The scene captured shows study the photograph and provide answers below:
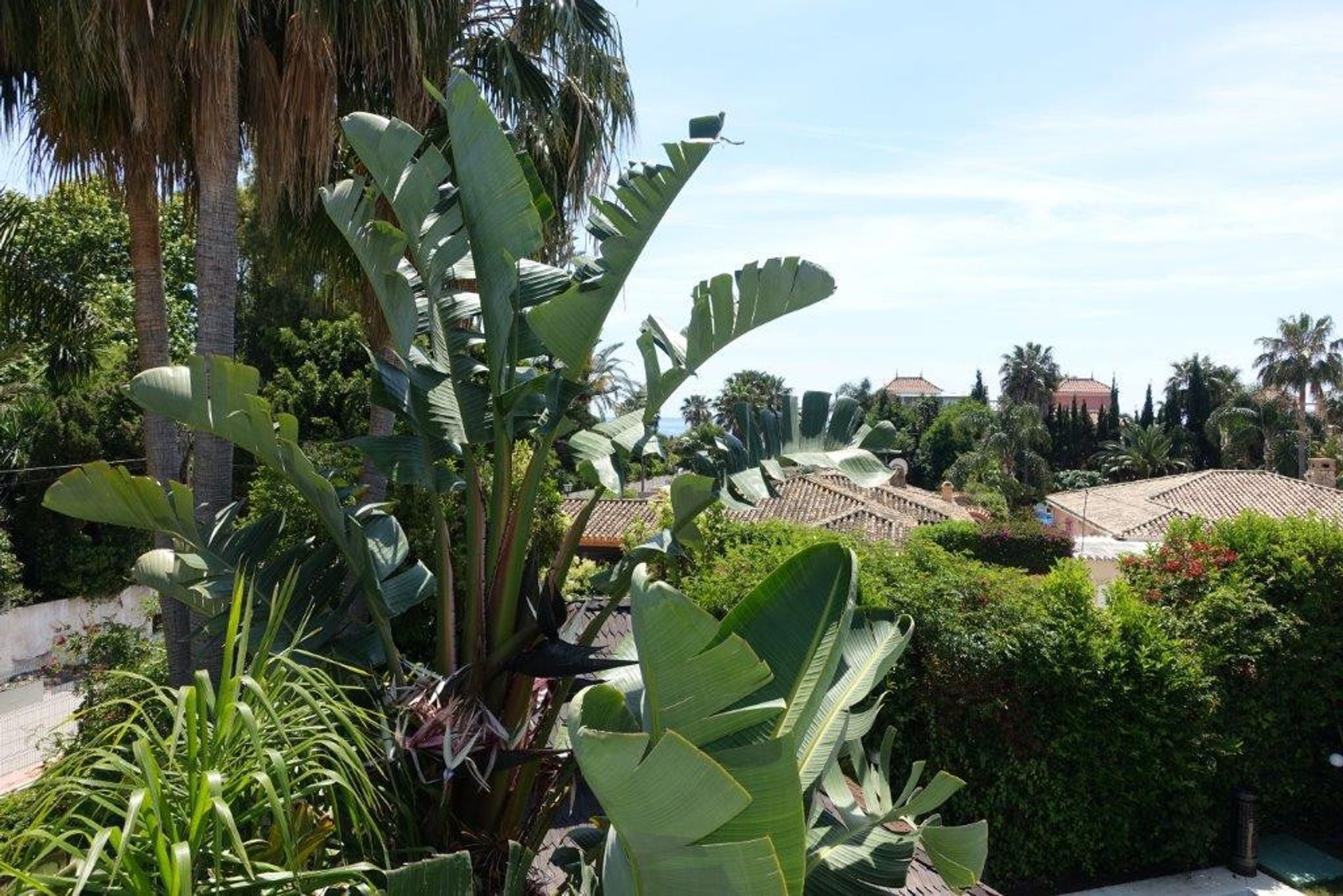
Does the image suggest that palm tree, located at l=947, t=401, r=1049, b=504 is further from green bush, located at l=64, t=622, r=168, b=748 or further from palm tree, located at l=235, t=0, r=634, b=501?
green bush, located at l=64, t=622, r=168, b=748

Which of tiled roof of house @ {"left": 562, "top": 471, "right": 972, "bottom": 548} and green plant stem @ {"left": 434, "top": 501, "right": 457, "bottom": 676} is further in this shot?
tiled roof of house @ {"left": 562, "top": 471, "right": 972, "bottom": 548}

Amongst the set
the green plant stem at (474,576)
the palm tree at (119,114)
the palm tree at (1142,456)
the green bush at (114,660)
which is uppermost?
the palm tree at (119,114)

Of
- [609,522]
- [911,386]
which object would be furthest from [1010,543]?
[911,386]

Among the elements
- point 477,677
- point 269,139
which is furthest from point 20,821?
point 269,139

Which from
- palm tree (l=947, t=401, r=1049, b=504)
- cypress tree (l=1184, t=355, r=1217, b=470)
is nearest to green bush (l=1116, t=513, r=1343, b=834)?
palm tree (l=947, t=401, r=1049, b=504)

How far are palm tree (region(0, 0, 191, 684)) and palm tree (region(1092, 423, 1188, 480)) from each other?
180ft

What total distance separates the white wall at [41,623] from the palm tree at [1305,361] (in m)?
54.1

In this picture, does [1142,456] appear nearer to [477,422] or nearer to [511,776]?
[477,422]

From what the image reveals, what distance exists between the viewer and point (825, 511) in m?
25.1

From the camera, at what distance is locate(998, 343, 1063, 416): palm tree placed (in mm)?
67625

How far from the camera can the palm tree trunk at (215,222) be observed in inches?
252

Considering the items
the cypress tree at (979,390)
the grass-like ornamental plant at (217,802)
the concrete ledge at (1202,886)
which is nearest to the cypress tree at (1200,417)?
the cypress tree at (979,390)

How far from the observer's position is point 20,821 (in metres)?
2.65

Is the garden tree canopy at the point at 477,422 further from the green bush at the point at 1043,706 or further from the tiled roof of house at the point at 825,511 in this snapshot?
the tiled roof of house at the point at 825,511
